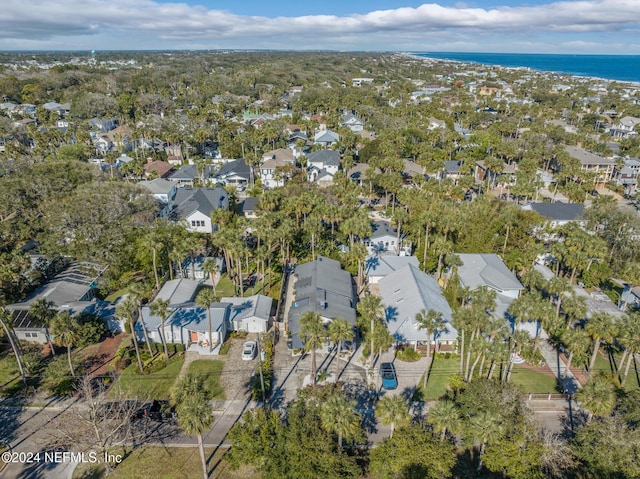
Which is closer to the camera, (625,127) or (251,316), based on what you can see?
(251,316)

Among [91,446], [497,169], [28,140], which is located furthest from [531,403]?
[28,140]

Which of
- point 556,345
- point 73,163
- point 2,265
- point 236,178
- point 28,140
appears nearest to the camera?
point 556,345

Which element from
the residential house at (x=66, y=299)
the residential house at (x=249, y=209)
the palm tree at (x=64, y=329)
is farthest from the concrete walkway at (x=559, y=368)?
the residential house at (x=249, y=209)

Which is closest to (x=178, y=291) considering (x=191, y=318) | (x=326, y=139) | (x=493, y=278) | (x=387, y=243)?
(x=191, y=318)

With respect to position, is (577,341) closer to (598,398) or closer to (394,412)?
(598,398)

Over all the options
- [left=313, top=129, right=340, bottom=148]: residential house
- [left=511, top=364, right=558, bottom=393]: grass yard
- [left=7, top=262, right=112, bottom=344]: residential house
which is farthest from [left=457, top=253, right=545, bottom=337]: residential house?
[left=313, top=129, right=340, bottom=148]: residential house

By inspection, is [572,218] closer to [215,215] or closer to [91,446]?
[215,215]
